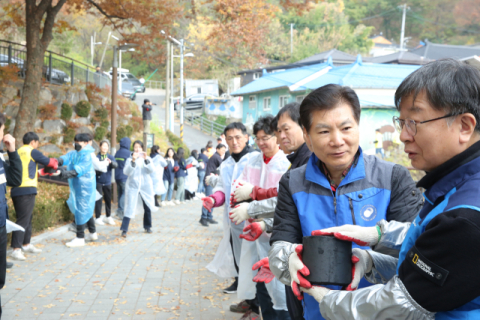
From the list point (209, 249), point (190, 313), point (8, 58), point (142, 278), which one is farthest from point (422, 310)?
point (8, 58)

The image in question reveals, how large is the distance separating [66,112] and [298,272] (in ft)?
68.1

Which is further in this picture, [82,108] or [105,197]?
[82,108]

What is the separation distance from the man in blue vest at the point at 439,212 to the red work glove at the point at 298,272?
172 millimetres

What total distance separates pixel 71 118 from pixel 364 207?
21138 millimetres

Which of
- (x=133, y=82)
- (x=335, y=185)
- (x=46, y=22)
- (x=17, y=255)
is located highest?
(x=133, y=82)

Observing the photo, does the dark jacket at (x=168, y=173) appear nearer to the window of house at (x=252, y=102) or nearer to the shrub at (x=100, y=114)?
the shrub at (x=100, y=114)

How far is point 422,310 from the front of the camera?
4.79 ft

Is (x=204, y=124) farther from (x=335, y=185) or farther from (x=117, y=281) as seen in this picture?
(x=335, y=185)

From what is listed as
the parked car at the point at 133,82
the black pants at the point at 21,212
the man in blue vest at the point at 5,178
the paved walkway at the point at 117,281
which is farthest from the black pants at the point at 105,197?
the parked car at the point at 133,82

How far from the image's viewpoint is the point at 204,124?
47344mm

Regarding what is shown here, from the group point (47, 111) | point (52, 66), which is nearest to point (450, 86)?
point (47, 111)

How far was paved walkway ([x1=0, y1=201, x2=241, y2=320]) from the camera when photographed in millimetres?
5738

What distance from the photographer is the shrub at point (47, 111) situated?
19.9 m

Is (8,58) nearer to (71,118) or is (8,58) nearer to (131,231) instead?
(71,118)
